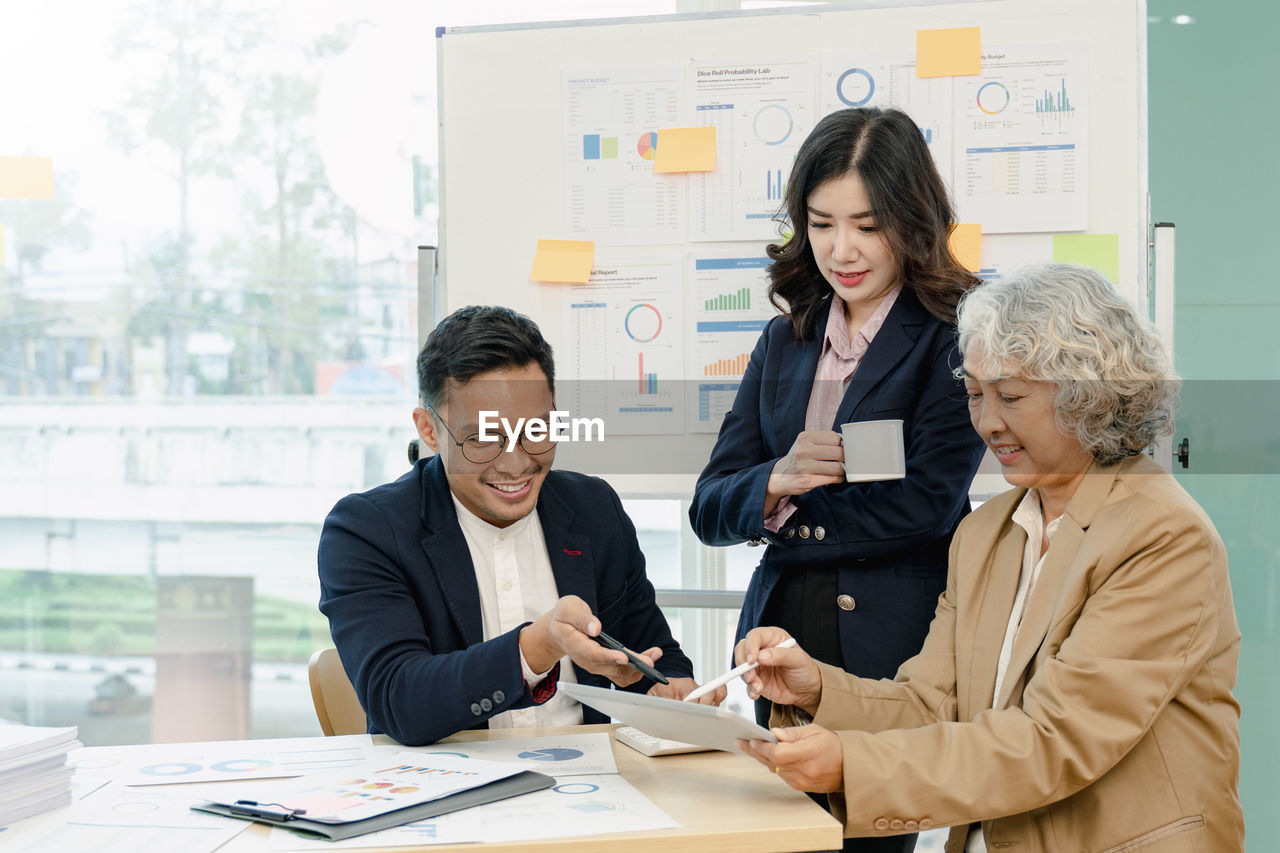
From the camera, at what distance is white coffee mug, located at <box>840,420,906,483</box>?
69.4 inches

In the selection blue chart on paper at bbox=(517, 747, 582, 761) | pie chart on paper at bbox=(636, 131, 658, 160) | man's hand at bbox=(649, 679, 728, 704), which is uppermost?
pie chart on paper at bbox=(636, 131, 658, 160)

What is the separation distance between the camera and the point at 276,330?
146 inches

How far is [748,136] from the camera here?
8.82ft

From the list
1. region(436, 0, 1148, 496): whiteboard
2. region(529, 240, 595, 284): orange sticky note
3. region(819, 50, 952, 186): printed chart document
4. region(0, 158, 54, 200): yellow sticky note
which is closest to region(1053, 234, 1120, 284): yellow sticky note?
region(436, 0, 1148, 496): whiteboard

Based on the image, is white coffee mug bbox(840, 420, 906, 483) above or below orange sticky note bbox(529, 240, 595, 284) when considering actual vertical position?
below

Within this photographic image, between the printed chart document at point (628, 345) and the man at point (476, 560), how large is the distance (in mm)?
719

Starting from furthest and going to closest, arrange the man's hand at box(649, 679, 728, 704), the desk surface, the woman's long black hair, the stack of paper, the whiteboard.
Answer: the whiteboard, the woman's long black hair, the man's hand at box(649, 679, 728, 704), the stack of paper, the desk surface

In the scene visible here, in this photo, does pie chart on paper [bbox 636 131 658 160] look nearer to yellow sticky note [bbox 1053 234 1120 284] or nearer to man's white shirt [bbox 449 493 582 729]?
yellow sticky note [bbox 1053 234 1120 284]

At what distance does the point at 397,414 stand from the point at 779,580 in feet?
6.65

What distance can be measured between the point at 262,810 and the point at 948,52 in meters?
2.18

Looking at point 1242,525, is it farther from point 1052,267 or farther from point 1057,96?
point 1052,267

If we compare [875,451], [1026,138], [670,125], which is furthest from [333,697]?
[1026,138]

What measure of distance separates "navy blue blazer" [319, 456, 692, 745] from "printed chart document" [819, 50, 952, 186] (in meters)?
1.18

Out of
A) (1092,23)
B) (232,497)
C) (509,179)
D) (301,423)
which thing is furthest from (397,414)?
(1092,23)
